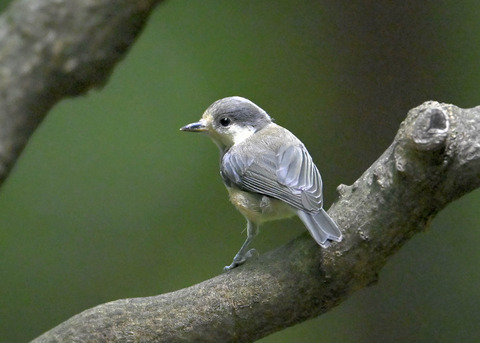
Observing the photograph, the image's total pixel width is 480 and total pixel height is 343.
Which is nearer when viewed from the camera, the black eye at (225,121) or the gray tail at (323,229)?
the gray tail at (323,229)

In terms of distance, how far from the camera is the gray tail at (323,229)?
1.70 meters

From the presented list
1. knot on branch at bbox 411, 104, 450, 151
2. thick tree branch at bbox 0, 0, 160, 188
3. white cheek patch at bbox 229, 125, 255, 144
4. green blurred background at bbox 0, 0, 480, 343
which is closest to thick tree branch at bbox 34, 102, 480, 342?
knot on branch at bbox 411, 104, 450, 151

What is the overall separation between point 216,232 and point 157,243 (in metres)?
0.33

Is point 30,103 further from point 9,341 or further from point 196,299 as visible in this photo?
point 9,341

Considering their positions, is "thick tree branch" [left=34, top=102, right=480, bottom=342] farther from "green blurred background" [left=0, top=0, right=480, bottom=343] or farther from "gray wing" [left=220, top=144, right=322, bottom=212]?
"green blurred background" [left=0, top=0, right=480, bottom=343]

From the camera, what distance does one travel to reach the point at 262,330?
6.08 feet

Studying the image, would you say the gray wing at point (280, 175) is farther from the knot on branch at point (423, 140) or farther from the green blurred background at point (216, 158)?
the green blurred background at point (216, 158)

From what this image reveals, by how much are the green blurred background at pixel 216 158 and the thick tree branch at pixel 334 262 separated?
6.62 ft

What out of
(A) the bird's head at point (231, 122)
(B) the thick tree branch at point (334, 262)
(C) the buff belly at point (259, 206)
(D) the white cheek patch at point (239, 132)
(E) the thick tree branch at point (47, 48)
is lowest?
(B) the thick tree branch at point (334, 262)

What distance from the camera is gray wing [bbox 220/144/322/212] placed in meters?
1.88

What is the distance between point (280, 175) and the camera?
1956mm

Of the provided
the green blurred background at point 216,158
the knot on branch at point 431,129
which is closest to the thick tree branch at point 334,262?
the knot on branch at point 431,129

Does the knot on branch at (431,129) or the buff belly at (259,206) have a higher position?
the buff belly at (259,206)

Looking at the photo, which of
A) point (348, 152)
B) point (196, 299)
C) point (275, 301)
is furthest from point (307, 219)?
point (348, 152)
